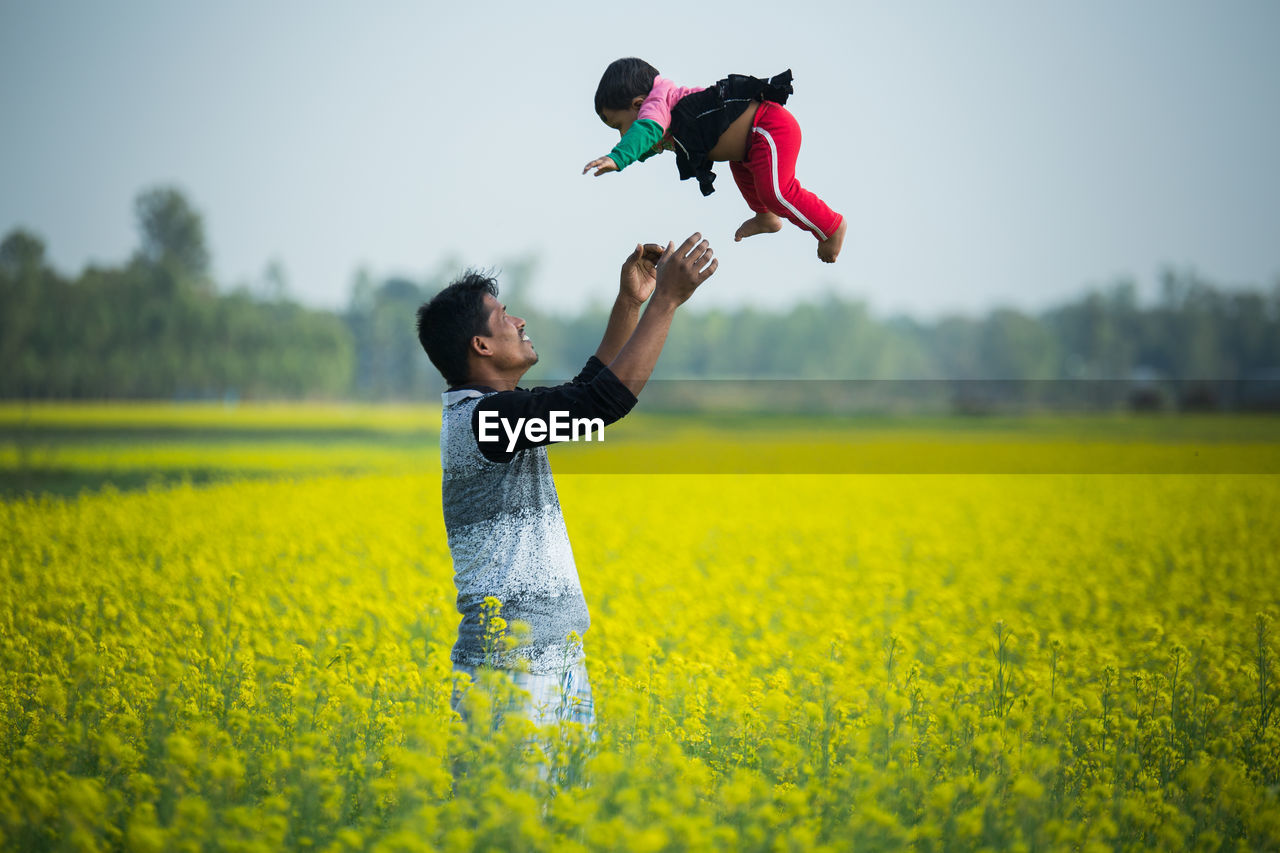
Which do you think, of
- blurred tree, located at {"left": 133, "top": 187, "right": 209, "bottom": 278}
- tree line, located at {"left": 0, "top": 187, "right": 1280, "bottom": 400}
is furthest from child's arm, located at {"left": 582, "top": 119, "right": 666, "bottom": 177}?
blurred tree, located at {"left": 133, "top": 187, "right": 209, "bottom": 278}

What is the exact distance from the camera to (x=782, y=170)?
11.7 ft

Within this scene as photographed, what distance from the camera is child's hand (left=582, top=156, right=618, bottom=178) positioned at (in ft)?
10.6

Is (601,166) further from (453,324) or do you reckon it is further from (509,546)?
(509,546)

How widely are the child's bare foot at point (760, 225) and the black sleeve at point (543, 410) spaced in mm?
922

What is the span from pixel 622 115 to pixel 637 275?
0.62m

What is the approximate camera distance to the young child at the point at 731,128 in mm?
3539

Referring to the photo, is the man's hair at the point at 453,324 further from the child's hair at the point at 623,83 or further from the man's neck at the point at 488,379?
the child's hair at the point at 623,83

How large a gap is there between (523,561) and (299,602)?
A: 4982mm

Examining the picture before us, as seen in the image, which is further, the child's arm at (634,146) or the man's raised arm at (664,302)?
the child's arm at (634,146)

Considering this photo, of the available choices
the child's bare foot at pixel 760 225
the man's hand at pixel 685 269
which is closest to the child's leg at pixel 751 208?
the child's bare foot at pixel 760 225

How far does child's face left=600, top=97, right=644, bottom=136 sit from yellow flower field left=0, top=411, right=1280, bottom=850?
1.97 m

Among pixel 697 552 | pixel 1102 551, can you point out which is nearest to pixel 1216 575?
pixel 1102 551

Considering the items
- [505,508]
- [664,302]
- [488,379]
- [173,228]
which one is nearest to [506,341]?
[488,379]

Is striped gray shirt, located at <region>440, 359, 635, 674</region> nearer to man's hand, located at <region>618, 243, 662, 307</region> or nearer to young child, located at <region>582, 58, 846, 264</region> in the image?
man's hand, located at <region>618, 243, 662, 307</region>
